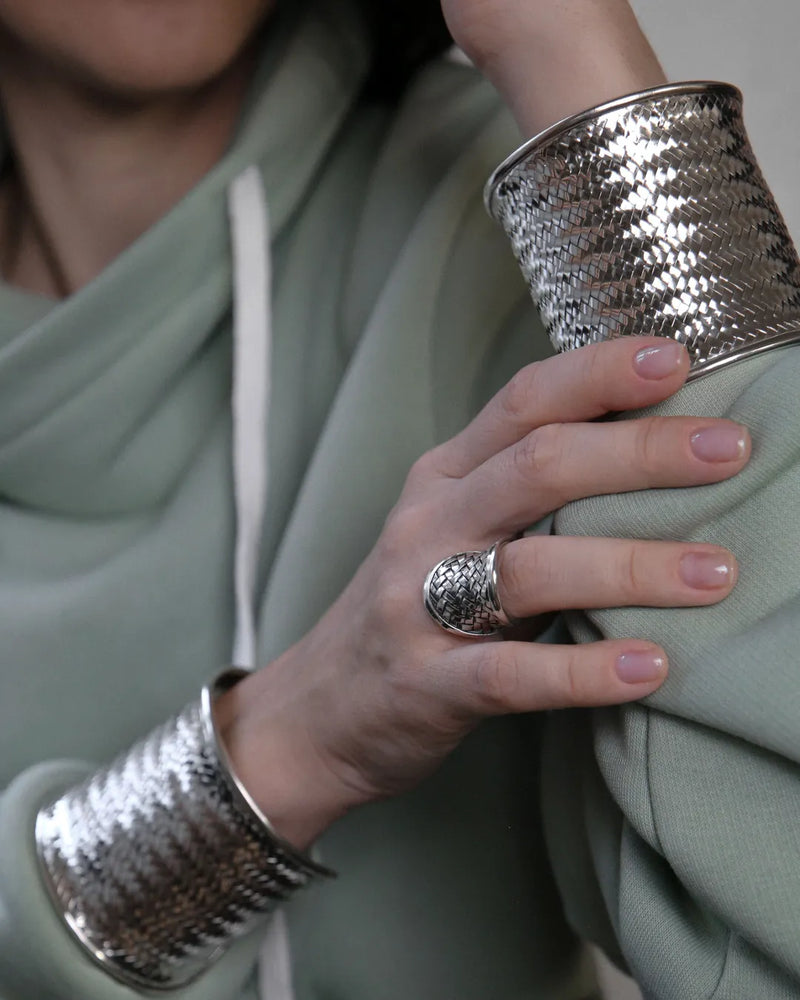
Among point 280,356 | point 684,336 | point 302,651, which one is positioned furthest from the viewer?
point 280,356

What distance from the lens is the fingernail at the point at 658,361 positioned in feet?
1.36

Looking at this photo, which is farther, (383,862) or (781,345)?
(383,862)

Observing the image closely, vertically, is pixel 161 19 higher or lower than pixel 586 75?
higher

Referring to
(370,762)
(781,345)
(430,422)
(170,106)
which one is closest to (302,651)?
(370,762)

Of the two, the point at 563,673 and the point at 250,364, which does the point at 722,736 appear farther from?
the point at 250,364

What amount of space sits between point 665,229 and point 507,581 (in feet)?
0.51

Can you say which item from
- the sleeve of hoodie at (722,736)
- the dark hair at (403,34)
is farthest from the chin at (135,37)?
the sleeve of hoodie at (722,736)

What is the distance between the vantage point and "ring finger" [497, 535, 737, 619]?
408mm

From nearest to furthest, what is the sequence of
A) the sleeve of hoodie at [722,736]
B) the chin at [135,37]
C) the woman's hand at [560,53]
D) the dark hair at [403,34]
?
the sleeve of hoodie at [722,736] < the woman's hand at [560,53] < the chin at [135,37] < the dark hair at [403,34]

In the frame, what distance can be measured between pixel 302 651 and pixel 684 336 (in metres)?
0.25

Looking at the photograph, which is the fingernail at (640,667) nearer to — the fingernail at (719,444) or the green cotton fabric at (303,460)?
the fingernail at (719,444)

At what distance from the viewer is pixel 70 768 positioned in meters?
0.64


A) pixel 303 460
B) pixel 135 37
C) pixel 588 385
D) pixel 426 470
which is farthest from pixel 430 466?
pixel 135 37

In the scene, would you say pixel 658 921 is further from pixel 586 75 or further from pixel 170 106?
pixel 170 106
